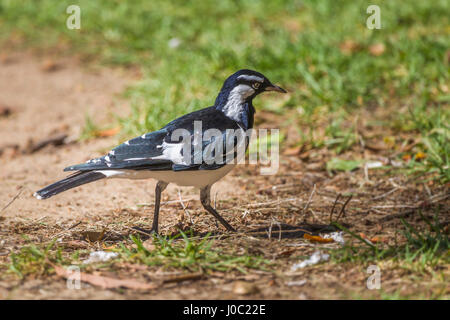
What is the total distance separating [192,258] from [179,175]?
25.8 inches

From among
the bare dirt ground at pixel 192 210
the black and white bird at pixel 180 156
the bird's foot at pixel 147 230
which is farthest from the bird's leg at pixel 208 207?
the bird's foot at pixel 147 230

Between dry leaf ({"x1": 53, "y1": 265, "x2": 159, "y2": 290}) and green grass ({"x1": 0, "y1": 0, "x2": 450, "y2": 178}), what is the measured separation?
8.55 feet

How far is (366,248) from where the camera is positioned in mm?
3656

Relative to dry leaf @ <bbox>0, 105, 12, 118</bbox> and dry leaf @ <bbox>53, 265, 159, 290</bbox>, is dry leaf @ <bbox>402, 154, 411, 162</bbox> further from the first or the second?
dry leaf @ <bbox>0, 105, 12, 118</bbox>

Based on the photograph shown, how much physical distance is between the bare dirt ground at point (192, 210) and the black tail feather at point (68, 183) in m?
0.34

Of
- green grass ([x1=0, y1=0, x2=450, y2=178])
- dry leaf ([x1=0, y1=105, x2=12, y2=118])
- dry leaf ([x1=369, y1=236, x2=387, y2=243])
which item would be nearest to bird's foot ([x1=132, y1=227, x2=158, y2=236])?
dry leaf ([x1=369, y1=236, x2=387, y2=243])

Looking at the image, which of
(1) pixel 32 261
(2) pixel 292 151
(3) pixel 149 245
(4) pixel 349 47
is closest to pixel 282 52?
(4) pixel 349 47

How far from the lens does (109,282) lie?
3.39m

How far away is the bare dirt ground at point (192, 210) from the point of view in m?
3.35

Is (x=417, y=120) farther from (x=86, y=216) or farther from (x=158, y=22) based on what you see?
(x=158, y=22)

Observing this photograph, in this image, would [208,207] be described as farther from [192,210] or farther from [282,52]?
[282,52]

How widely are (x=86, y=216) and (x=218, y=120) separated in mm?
1219

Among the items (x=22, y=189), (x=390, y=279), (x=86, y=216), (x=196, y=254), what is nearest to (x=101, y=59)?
(x=22, y=189)

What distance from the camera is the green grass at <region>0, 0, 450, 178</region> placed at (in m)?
6.24
